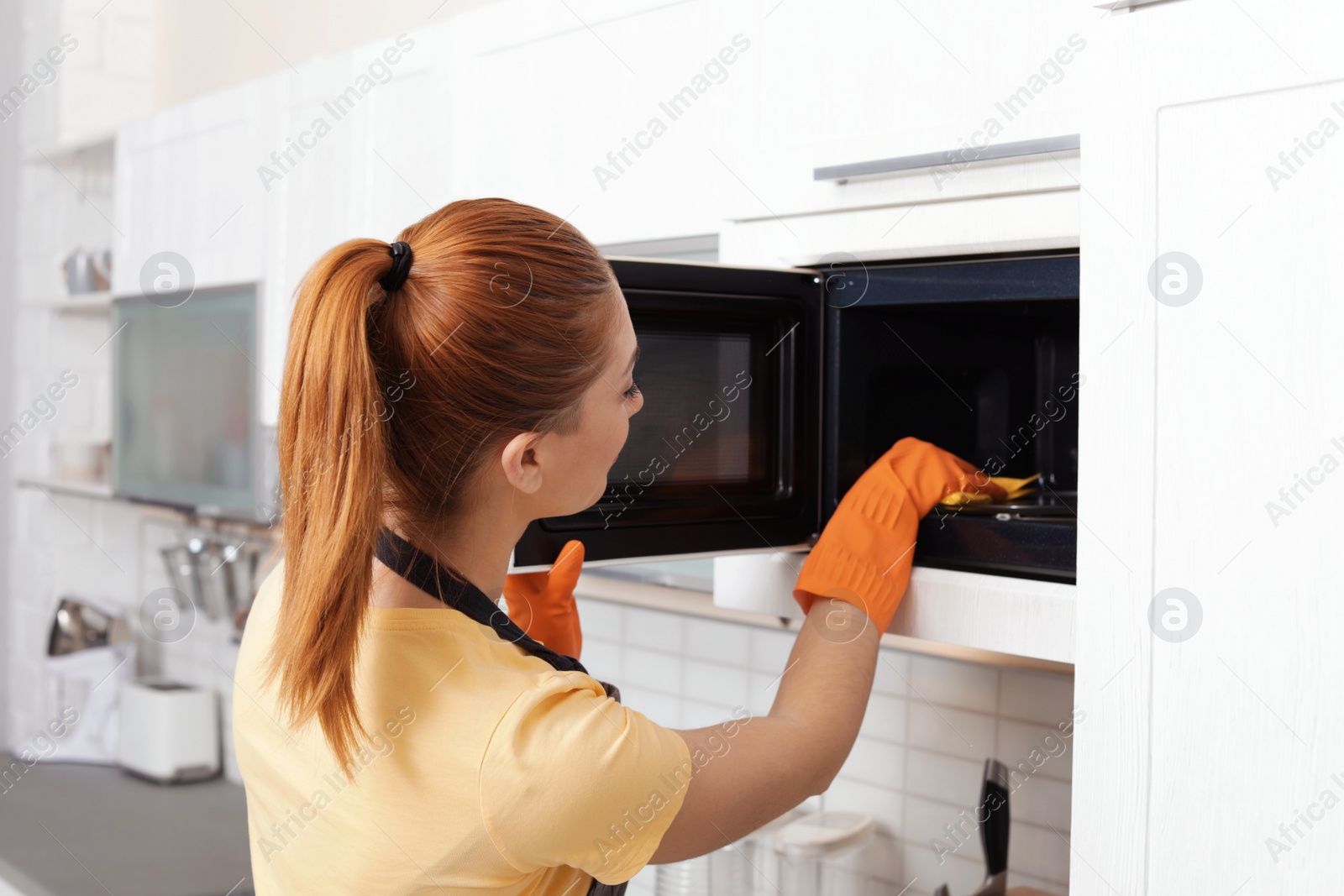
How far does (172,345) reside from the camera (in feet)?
7.17

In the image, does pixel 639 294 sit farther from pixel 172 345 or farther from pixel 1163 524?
pixel 172 345

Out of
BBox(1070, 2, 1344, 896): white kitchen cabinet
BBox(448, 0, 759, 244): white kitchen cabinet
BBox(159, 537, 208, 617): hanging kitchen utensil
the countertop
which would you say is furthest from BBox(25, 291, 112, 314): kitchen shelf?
BBox(1070, 2, 1344, 896): white kitchen cabinet

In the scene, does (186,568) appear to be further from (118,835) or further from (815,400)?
(815,400)

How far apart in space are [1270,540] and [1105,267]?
0.64ft

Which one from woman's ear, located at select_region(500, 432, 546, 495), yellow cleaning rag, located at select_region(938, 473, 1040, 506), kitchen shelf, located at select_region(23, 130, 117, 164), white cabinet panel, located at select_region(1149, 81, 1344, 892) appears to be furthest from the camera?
kitchen shelf, located at select_region(23, 130, 117, 164)

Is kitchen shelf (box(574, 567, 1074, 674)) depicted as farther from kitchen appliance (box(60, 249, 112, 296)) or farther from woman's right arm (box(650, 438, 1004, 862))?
kitchen appliance (box(60, 249, 112, 296))

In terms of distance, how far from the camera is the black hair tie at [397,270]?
0.75m

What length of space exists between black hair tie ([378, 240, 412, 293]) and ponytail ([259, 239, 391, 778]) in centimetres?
2

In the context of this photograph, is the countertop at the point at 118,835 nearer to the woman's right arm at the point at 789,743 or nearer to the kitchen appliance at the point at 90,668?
the kitchen appliance at the point at 90,668

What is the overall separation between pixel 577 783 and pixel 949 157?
1.83 ft

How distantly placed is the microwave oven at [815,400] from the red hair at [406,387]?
0.13 m

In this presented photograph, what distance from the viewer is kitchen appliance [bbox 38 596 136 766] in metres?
2.61

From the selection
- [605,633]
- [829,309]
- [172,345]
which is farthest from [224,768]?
[829,309]

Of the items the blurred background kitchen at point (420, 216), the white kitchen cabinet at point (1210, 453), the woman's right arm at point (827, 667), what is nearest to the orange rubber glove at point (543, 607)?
the blurred background kitchen at point (420, 216)
